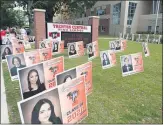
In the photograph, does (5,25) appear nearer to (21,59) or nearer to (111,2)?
(111,2)

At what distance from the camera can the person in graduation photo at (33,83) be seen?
13.4ft

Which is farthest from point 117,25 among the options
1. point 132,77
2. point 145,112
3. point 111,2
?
point 145,112

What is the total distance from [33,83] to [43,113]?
1433 millimetres

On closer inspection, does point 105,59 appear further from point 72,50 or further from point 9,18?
point 9,18

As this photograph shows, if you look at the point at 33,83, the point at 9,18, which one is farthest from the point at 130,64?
the point at 9,18

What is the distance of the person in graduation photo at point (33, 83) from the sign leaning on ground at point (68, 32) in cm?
826

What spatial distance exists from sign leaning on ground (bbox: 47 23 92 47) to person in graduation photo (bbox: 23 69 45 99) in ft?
27.1

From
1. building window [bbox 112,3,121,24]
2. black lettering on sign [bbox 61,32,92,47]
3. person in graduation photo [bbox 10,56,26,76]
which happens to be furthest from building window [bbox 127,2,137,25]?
person in graduation photo [bbox 10,56,26,76]

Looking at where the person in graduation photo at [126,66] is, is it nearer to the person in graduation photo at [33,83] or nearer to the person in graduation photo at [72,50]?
the person in graduation photo at [33,83]

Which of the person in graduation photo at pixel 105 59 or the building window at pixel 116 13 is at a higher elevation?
the building window at pixel 116 13

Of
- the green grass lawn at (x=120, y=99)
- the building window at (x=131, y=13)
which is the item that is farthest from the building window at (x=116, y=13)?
the green grass lawn at (x=120, y=99)

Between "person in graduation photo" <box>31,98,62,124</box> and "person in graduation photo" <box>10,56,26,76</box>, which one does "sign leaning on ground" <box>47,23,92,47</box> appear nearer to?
"person in graduation photo" <box>10,56,26,76</box>

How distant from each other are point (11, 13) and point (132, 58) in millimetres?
49561

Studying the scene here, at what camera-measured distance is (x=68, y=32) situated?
43.0ft
